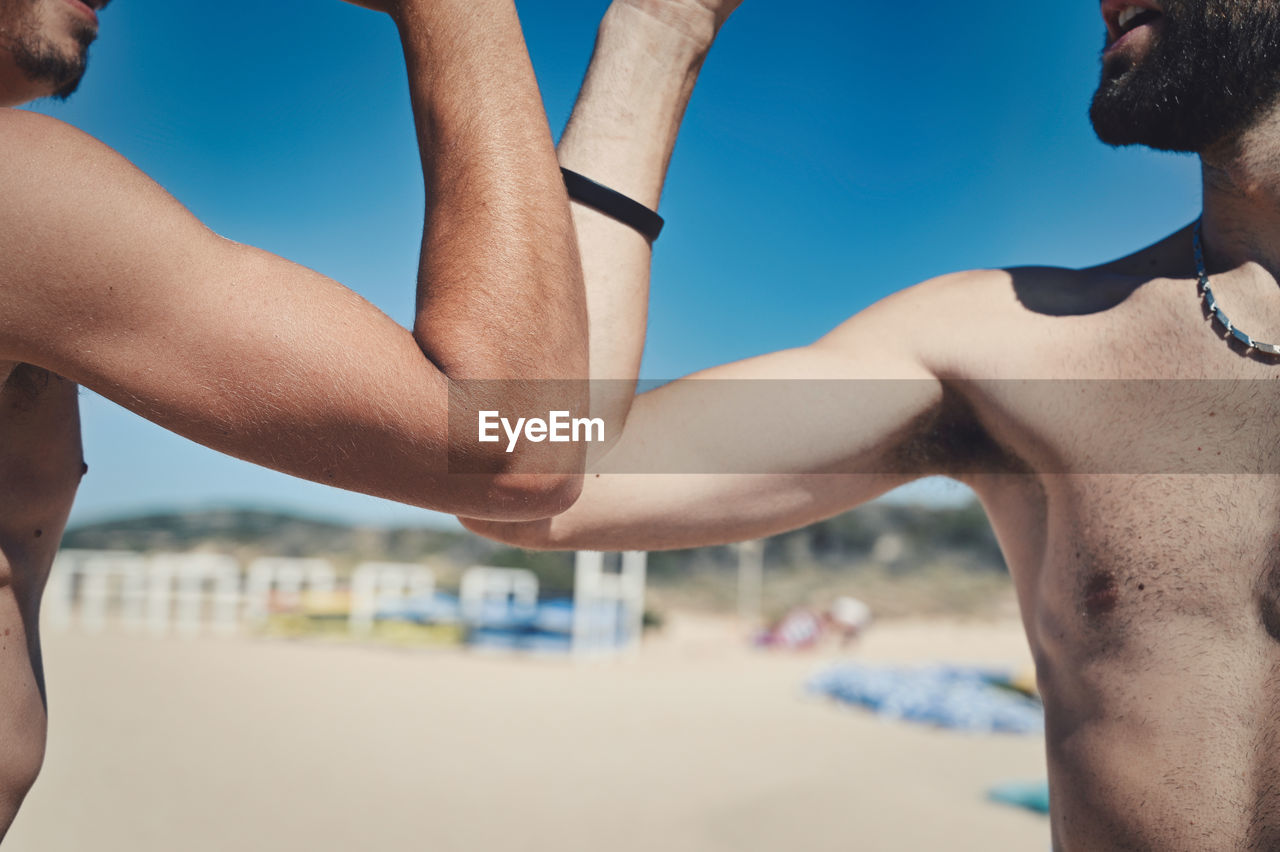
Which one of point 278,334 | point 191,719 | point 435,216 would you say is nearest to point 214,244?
point 278,334

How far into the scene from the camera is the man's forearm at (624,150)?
4.35 feet

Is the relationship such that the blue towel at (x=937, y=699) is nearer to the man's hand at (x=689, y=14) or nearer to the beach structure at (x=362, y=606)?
the beach structure at (x=362, y=606)

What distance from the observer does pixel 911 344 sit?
1602mm

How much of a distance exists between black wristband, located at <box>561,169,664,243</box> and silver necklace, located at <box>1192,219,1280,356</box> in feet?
3.17

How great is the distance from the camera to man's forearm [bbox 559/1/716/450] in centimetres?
133

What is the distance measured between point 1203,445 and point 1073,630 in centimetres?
36

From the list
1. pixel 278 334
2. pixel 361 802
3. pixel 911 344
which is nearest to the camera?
pixel 278 334

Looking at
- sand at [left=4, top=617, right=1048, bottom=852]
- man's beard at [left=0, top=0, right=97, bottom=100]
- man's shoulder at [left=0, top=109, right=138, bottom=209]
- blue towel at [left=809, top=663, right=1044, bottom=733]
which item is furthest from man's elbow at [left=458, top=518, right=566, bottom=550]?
blue towel at [left=809, top=663, right=1044, bottom=733]

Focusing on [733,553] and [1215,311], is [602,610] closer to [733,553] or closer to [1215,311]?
[1215,311]

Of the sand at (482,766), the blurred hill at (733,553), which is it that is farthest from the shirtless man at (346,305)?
the blurred hill at (733,553)

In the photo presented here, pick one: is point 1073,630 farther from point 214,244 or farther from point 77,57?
point 77,57

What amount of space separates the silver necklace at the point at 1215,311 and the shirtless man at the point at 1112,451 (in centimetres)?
1

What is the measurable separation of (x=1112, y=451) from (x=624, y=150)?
94 cm

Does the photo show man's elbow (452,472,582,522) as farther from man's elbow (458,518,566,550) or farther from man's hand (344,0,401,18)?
man's hand (344,0,401,18)
